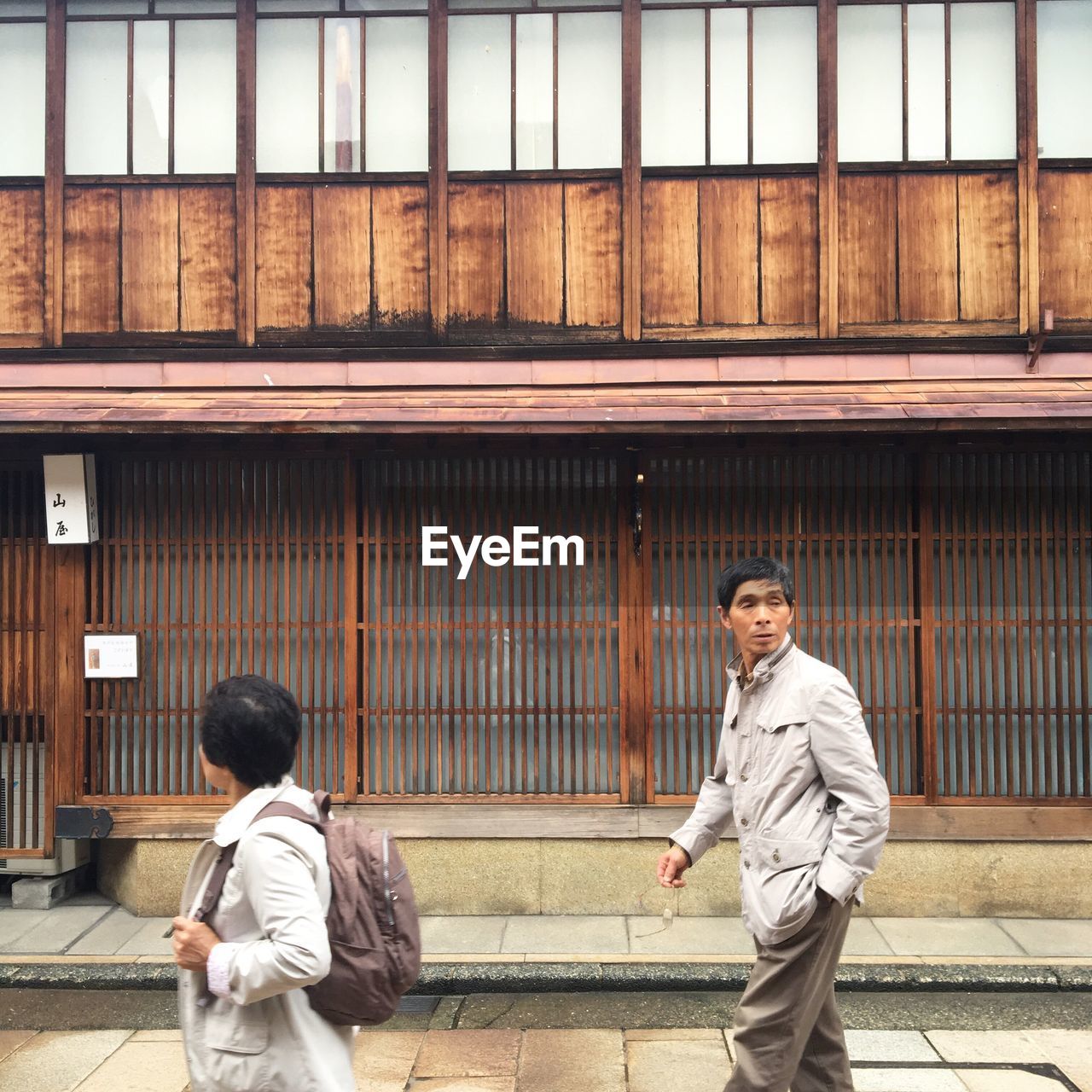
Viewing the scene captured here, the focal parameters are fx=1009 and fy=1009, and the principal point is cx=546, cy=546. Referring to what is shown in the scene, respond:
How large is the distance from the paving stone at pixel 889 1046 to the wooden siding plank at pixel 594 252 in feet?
17.1

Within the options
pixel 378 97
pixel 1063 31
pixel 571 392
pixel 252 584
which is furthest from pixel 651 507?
pixel 1063 31

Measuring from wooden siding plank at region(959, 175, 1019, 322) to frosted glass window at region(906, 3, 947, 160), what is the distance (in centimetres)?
69

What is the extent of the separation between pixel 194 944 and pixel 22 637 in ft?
20.0

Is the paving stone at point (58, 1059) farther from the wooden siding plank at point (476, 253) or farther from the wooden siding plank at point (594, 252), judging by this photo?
the wooden siding plank at point (594, 252)

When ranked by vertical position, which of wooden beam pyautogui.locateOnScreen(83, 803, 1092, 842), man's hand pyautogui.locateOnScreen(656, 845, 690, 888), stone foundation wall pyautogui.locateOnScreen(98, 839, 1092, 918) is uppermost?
man's hand pyautogui.locateOnScreen(656, 845, 690, 888)

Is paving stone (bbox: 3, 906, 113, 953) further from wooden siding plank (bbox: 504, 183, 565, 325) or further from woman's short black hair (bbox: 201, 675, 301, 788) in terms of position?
wooden siding plank (bbox: 504, 183, 565, 325)

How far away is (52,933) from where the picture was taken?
7203 millimetres

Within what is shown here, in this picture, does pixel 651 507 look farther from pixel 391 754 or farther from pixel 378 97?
pixel 378 97

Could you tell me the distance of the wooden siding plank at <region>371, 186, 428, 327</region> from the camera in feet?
26.3

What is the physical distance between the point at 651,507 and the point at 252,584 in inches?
122

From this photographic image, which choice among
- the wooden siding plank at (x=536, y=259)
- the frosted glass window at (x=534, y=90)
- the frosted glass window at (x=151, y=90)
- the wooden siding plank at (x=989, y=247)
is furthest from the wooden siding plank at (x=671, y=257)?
the frosted glass window at (x=151, y=90)

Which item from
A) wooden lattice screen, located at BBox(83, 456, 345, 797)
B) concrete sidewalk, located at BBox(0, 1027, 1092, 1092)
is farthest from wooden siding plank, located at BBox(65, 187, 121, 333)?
concrete sidewalk, located at BBox(0, 1027, 1092, 1092)

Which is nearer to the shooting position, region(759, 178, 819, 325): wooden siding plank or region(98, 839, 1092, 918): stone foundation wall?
region(98, 839, 1092, 918): stone foundation wall

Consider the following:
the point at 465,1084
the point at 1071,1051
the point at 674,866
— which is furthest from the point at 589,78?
the point at 1071,1051
